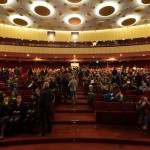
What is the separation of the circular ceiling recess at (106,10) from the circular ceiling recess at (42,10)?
4.78 meters

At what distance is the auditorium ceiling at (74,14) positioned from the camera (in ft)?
55.5

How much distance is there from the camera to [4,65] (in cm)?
1891

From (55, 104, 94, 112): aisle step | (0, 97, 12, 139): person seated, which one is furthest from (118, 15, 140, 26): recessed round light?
(0, 97, 12, 139): person seated

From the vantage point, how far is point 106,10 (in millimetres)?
17969

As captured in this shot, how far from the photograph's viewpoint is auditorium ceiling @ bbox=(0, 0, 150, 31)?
1691 cm

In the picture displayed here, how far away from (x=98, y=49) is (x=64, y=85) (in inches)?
485

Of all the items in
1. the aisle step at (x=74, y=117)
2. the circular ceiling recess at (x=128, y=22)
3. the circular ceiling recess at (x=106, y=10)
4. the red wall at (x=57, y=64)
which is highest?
the circular ceiling recess at (x=106, y=10)

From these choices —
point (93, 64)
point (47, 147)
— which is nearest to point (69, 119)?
point (47, 147)

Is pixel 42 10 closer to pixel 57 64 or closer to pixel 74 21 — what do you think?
pixel 74 21

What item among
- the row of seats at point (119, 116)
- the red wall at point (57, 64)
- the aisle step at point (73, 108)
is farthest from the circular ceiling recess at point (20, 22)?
the row of seats at point (119, 116)

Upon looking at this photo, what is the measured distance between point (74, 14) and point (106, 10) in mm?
3038

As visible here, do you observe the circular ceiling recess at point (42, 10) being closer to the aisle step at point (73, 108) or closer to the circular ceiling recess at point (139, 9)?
the circular ceiling recess at point (139, 9)

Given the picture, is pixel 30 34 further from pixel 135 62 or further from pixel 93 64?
pixel 135 62

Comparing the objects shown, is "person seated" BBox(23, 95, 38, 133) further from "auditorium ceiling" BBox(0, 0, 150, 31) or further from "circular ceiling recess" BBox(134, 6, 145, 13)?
"circular ceiling recess" BBox(134, 6, 145, 13)
